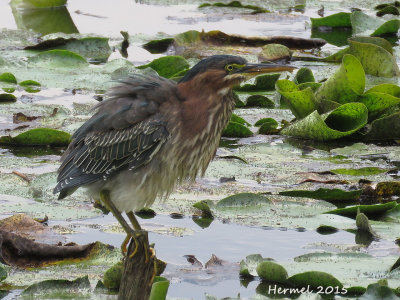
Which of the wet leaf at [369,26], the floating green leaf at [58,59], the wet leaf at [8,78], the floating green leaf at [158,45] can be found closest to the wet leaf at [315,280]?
the wet leaf at [8,78]

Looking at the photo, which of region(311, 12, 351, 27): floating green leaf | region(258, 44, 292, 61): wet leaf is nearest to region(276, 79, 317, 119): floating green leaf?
region(258, 44, 292, 61): wet leaf

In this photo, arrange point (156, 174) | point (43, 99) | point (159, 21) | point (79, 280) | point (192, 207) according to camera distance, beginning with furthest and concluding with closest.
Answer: point (159, 21) → point (43, 99) → point (192, 207) → point (156, 174) → point (79, 280)

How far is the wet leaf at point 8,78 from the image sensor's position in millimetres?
8508

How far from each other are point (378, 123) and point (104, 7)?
6440 millimetres

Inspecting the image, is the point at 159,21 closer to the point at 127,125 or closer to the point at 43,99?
the point at 43,99

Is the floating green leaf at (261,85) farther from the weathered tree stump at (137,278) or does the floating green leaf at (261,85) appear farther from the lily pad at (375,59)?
the weathered tree stump at (137,278)

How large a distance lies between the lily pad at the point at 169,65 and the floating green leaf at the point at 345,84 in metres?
1.54

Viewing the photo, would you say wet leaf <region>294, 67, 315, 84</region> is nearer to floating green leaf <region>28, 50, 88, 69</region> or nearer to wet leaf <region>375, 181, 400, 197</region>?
floating green leaf <region>28, 50, 88, 69</region>

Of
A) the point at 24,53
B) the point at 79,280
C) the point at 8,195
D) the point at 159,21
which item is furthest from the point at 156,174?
the point at 159,21

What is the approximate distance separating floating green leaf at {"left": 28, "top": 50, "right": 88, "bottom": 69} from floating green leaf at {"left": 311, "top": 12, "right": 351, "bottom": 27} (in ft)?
11.1

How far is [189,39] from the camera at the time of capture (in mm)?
9805

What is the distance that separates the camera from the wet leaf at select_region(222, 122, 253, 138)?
7.24 m

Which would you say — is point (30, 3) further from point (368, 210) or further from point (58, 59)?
point (368, 210)

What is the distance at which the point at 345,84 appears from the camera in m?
7.34
